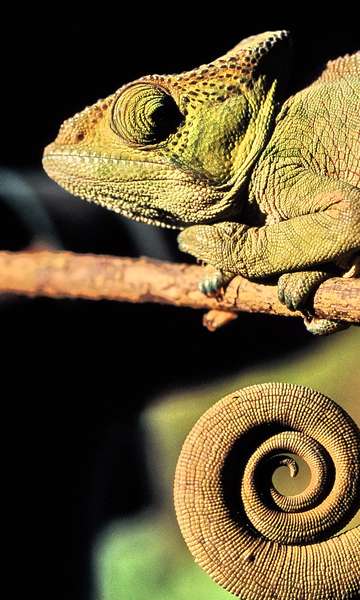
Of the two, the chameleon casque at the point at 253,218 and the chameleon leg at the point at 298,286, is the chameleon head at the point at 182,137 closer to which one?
the chameleon casque at the point at 253,218

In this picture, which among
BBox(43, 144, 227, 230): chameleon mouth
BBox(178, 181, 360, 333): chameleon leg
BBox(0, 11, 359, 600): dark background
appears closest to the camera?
BBox(178, 181, 360, 333): chameleon leg

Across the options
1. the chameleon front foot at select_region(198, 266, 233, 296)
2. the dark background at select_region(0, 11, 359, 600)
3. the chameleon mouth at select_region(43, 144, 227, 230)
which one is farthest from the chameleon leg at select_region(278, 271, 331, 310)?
the dark background at select_region(0, 11, 359, 600)

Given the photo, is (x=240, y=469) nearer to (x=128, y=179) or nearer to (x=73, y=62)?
(x=128, y=179)

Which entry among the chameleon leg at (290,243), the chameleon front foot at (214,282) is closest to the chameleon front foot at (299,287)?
the chameleon leg at (290,243)

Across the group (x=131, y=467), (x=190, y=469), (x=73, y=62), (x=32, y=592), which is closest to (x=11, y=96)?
(x=73, y=62)

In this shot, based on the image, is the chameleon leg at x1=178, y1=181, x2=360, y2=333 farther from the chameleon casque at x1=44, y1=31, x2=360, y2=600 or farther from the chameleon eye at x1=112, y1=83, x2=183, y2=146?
the chameleon eye at x1=112, y1=83, x2=183, y2=146

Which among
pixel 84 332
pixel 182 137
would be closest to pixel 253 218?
pixel 182 137

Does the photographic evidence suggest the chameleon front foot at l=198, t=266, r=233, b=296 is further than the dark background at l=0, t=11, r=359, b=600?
No
